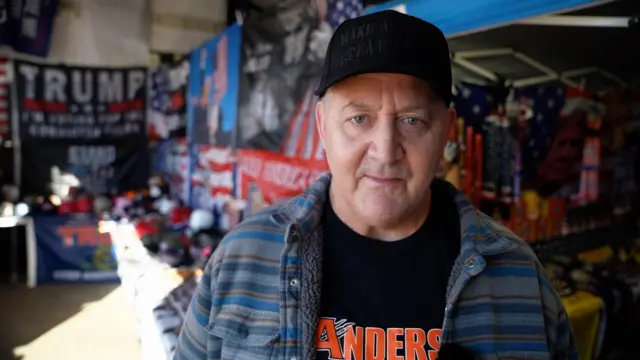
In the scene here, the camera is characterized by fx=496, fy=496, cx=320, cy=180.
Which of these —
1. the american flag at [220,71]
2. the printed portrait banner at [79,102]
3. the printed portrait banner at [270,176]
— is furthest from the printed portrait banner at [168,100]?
the printed portrait banner at [270,176]

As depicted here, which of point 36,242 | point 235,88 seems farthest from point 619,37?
point 36,242

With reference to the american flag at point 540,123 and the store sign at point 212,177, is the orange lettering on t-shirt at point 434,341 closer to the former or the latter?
the american flag at point 540,123

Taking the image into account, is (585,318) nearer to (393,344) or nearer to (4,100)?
(393,344)

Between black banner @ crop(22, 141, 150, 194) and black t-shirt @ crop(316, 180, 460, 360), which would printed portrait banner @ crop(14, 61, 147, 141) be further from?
black t-shirt @ crop(316, 180, 460, 360)

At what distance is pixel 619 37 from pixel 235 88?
8.57 ft

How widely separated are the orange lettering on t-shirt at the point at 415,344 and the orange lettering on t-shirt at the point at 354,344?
0.26 ft

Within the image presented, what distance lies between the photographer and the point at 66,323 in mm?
4336

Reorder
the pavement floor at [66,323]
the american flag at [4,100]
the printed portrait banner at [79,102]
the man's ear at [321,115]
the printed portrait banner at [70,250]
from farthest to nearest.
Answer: the printed portrait banner at [79,102] → the american flag at [4,100] → the printed portrait banner at [70,250] → the pavement floor at [66,323] → the man's ear at [321,115]

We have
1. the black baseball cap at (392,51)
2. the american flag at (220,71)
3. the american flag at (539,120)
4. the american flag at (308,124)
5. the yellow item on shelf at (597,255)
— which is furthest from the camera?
the american flag at (220,71)

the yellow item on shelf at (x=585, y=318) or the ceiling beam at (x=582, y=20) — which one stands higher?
the ceiling beam at (x=582, y=20)

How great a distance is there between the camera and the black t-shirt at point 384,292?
899mm

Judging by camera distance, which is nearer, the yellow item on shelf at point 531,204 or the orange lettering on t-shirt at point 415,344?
the orange lettering on t-shirt at point 415,344

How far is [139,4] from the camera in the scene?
596 centimetres

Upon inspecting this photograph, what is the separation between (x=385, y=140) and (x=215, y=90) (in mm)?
3742
